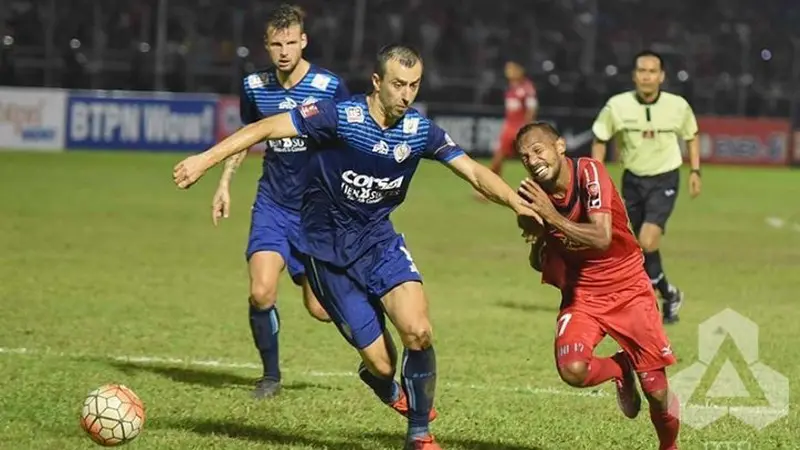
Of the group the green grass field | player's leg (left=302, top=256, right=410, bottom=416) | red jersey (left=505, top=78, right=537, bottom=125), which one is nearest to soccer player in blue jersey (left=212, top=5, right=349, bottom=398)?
the green grass field

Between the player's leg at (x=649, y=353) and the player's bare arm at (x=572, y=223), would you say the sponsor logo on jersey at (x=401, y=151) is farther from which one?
the player's leg at (x=649, y=353)

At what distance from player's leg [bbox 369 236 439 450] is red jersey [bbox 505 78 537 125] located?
21.0 m

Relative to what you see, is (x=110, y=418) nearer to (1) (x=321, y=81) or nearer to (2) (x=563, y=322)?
(2) (x=563, y=322)

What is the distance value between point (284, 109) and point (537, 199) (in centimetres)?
300

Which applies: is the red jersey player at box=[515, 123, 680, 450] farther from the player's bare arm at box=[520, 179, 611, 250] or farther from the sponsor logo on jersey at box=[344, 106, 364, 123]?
the sponsor logo on jersey at box=[344, 106, 364, 123]

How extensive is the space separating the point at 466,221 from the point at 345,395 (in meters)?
13.4

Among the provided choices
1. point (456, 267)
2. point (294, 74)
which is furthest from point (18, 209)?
point (294, 74)

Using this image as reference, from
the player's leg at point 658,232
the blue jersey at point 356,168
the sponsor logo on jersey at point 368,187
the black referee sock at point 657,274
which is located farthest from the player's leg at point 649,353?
the black referee sock at point 657,274

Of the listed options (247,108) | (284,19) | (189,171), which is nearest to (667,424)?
(189,171)

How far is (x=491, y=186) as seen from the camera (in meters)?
7.60

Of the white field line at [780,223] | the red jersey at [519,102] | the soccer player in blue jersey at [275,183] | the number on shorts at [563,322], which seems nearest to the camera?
the number on shorts at [563,322]

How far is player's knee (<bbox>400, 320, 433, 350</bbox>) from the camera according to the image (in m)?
7.65

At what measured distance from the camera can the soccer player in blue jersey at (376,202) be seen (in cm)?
760

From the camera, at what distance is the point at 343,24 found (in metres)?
35.4
